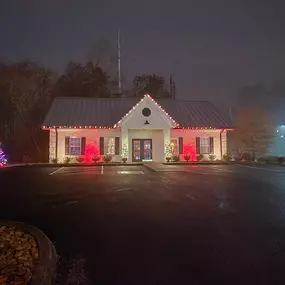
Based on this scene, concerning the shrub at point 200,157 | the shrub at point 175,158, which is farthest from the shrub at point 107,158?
the shrub at point 200,157

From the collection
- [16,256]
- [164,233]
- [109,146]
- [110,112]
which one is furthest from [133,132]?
[16,256]

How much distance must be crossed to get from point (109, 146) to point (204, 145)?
348 inches

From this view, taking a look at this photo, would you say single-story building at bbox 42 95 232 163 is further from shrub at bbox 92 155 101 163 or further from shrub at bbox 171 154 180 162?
shrub at bbox 171 154 180 162

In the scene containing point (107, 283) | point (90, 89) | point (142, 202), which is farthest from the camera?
point (90, 89)

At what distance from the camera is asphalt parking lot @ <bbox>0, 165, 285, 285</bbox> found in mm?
3424

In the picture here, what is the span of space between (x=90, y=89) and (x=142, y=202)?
33.7 metres

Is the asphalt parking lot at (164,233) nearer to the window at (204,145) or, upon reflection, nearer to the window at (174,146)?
the window at (174,146)

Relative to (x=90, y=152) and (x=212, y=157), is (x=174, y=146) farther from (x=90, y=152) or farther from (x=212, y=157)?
(x=90, y=152)

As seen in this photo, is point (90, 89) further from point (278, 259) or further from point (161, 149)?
point (278, 259)

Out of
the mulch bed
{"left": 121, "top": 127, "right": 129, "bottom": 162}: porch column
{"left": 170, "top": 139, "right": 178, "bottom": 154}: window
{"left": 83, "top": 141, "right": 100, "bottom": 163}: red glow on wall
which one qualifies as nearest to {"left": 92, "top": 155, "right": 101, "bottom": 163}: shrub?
{"left": 83, "top": 141, "right": 100, "bottom": 163}: red glow on wall

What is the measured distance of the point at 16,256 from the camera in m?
3.72

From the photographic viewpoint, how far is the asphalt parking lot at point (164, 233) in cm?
342

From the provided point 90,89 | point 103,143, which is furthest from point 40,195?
point 90,89

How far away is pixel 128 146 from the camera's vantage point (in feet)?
84.3
